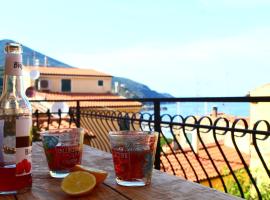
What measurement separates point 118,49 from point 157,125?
1479 inches

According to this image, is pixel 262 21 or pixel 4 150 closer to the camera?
pixel 4 150

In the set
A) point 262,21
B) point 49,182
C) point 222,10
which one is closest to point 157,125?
point 49,182

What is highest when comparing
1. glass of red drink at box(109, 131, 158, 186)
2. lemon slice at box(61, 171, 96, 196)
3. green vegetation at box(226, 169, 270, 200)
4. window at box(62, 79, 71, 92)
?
window at box(62, 79, 71, 92)

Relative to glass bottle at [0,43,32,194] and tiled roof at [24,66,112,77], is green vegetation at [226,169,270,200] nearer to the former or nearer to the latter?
glass bottle at [0,43,32,194]

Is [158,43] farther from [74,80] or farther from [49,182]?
[49,182]

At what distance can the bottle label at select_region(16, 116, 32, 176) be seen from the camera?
0.78 metres

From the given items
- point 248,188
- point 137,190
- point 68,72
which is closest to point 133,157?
point 137,190

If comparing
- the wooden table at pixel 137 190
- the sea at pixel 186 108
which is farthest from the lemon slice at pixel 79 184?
the sea at pixel 186 108

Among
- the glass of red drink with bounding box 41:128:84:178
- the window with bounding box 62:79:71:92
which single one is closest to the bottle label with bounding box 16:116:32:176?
the glass of red drink with bounding box 41:128:84:178

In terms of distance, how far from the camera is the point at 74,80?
27.2 m

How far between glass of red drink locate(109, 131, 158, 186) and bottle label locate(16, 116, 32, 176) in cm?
19

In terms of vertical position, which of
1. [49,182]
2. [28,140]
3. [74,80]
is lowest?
[49,182]

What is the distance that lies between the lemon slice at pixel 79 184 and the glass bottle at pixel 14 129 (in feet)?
0.33

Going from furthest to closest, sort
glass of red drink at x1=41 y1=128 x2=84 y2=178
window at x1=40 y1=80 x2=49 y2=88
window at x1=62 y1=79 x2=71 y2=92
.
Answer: window at x1=62 y1=79 x2=71 y2=92 < window at x1=40 y1=80 x2=49 y2=88 < glass of red drink at x1=41 y1=128 x2=84 y2=178
